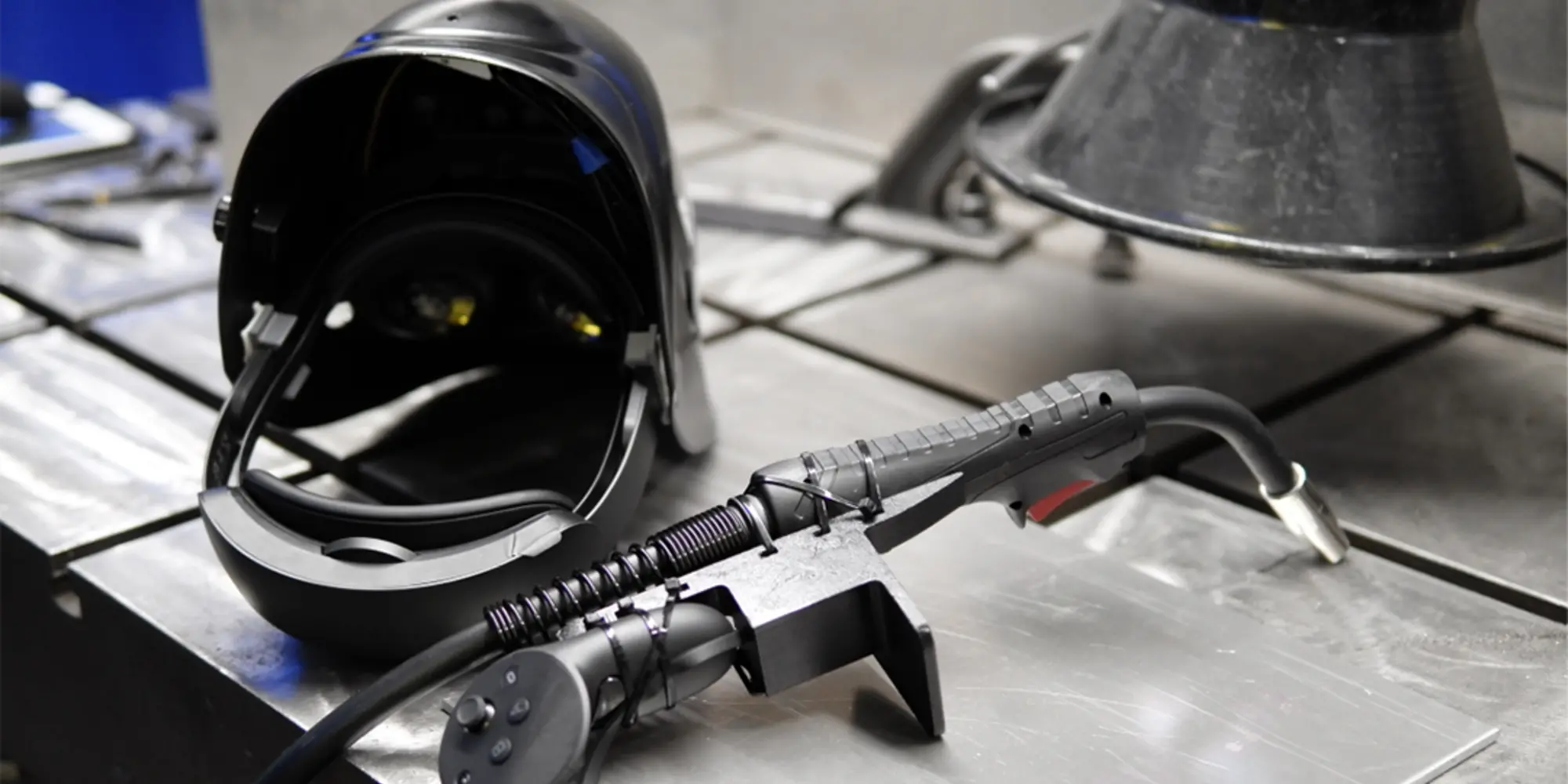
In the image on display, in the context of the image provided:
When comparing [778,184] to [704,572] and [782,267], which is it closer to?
[782,267]

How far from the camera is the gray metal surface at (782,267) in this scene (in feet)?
4.20

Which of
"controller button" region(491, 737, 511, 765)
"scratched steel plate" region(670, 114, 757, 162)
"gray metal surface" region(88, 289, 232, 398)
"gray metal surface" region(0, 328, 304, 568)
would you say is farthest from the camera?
"scratched steel plate" region(670, 114, 757, 162)

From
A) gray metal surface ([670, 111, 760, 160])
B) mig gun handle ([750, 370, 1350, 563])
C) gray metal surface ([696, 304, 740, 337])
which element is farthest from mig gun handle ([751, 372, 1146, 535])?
gray metal surface ([670, 111, 760, 160])

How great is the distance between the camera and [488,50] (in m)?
0.79

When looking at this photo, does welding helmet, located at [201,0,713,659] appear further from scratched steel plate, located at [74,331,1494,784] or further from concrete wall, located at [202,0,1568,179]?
concrete wall, located at [202,0,1568,179]

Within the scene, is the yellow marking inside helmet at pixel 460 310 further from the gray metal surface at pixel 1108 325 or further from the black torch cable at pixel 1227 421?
the black torch cable at pixel 1227 421

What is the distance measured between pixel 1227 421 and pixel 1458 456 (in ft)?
0.91

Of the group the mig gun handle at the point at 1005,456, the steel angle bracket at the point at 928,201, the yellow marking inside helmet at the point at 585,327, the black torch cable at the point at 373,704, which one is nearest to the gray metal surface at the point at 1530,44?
the steel angle bracket at the point at 928,201

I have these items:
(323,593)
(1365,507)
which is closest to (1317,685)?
(1365,507)

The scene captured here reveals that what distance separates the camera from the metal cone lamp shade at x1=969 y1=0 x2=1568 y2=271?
0.94 m

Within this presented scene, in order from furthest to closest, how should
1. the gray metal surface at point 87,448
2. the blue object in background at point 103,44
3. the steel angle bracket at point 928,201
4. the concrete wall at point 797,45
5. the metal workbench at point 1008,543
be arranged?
the blue object in background at point 103,44 → the steel angle bracket at point 928,201 → the concrete wall at point 797,45 → the gray metal surface at point 87,448 → the metal workbench at point 1008,543

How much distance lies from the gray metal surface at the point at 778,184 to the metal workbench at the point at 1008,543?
0.06 meters

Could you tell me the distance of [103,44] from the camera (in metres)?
1.85

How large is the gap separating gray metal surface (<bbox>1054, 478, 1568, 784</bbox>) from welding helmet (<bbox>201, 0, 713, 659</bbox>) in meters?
0.29
